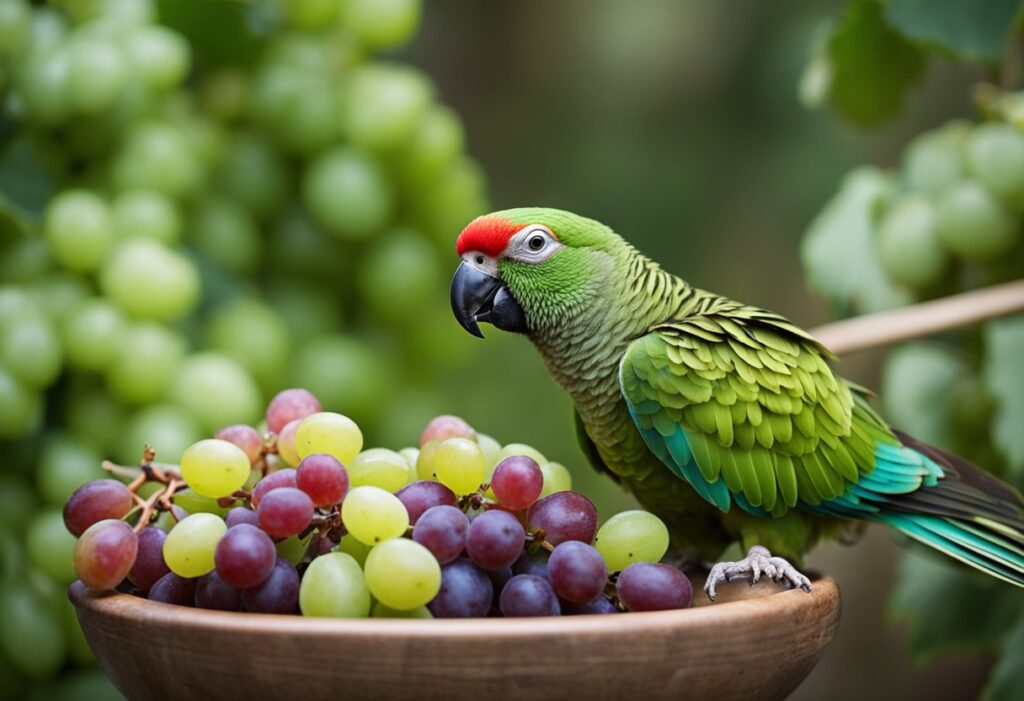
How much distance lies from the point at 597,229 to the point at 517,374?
670mm

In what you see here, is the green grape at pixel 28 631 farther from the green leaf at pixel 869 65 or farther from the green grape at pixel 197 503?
the green leaf at pixel 869 65

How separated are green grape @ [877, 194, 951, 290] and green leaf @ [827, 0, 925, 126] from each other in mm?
214

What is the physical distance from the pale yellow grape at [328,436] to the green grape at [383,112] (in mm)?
529

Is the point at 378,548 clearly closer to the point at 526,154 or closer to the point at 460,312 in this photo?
the point at 460,312

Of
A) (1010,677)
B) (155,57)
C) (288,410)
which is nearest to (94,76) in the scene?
(155,57)

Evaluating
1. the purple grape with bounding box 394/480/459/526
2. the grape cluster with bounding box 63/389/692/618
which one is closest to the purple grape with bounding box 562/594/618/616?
the grape cluster with bounding box 63/389/692/618

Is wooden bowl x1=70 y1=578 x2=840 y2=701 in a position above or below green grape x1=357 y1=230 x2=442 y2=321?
below

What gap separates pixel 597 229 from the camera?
33.4 inches

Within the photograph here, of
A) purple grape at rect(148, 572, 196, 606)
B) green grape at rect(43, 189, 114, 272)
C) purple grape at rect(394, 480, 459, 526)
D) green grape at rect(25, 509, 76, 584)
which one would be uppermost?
green grape at rect(43, 189, 114, 272)

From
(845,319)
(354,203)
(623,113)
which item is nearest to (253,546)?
(354,203)

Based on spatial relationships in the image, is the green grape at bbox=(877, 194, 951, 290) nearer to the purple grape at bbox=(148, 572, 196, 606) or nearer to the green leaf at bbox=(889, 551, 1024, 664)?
the green leaf at bbox=(889, 551, 1024, 664)

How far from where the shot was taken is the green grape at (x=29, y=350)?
35.6 inches

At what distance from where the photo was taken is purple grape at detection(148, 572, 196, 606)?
0.63 m

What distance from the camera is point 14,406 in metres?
0.90
